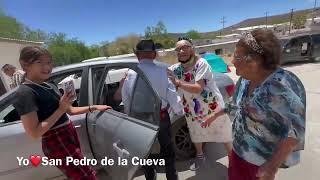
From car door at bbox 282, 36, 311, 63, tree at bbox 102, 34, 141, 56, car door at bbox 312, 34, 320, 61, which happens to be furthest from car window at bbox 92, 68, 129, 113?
tree at bbox 102, 34, 141, 56

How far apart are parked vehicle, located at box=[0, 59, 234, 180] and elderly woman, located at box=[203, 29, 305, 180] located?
0.71 m

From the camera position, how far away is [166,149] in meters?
3.36

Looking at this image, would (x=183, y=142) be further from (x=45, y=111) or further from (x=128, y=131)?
(x=45, y=111)

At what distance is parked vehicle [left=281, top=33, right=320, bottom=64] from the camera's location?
654 inches

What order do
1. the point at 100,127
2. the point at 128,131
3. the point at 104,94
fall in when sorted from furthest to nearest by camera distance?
1. the point at 104,94
2. the point at 100,127
3. the point at 128,131

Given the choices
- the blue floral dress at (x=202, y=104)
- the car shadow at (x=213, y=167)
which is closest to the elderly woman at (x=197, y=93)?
the blue floral dress at (x=202, y=104)

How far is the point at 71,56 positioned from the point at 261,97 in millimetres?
43347

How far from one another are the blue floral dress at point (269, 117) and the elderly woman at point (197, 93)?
50.2 inches

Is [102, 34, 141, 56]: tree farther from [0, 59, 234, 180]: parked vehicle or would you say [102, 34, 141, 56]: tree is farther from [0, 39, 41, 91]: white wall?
[0, 59, 234, 180]: parked vehicle

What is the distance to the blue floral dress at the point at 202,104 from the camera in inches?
147

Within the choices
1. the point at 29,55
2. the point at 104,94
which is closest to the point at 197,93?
the point at 104,94

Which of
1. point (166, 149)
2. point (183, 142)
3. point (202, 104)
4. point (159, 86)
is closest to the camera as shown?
point (159, 86)

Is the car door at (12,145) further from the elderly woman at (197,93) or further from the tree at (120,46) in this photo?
the tree at (120,46)

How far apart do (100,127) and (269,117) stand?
1.63 meters
